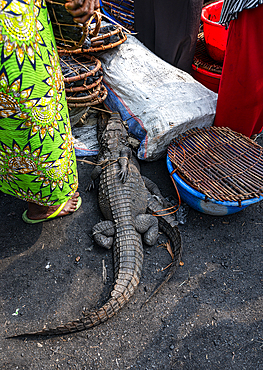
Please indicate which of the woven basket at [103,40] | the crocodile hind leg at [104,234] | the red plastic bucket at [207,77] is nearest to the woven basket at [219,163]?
the crocodile hind leg at [104,234]

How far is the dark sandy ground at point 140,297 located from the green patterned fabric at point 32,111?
28.8 inches

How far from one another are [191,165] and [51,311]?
1.98m

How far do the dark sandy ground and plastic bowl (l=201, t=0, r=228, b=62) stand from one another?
2.33 metres

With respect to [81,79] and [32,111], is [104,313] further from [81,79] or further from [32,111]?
[81,79]

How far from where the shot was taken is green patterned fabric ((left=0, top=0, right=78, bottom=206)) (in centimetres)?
129

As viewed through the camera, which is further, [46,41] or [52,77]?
[52,77]

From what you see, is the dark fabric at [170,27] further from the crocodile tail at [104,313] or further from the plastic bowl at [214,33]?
the crocodile tail at [104,313]

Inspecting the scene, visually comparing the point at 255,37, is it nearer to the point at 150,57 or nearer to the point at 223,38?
the point at 223,38

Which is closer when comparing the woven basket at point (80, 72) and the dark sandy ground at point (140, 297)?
the dark sandy ground at point (140, 297)

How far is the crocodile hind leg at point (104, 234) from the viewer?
243 centimetres

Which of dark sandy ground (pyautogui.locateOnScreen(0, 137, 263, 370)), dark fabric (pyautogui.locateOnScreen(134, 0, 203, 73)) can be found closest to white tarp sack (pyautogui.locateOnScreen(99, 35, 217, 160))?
dark fabric (pyautogui.locateOnScreen(134, 0, 203, 73))

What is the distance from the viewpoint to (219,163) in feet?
8.67

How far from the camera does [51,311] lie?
2115mm

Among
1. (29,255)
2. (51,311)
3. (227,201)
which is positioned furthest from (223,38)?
(51,311)
